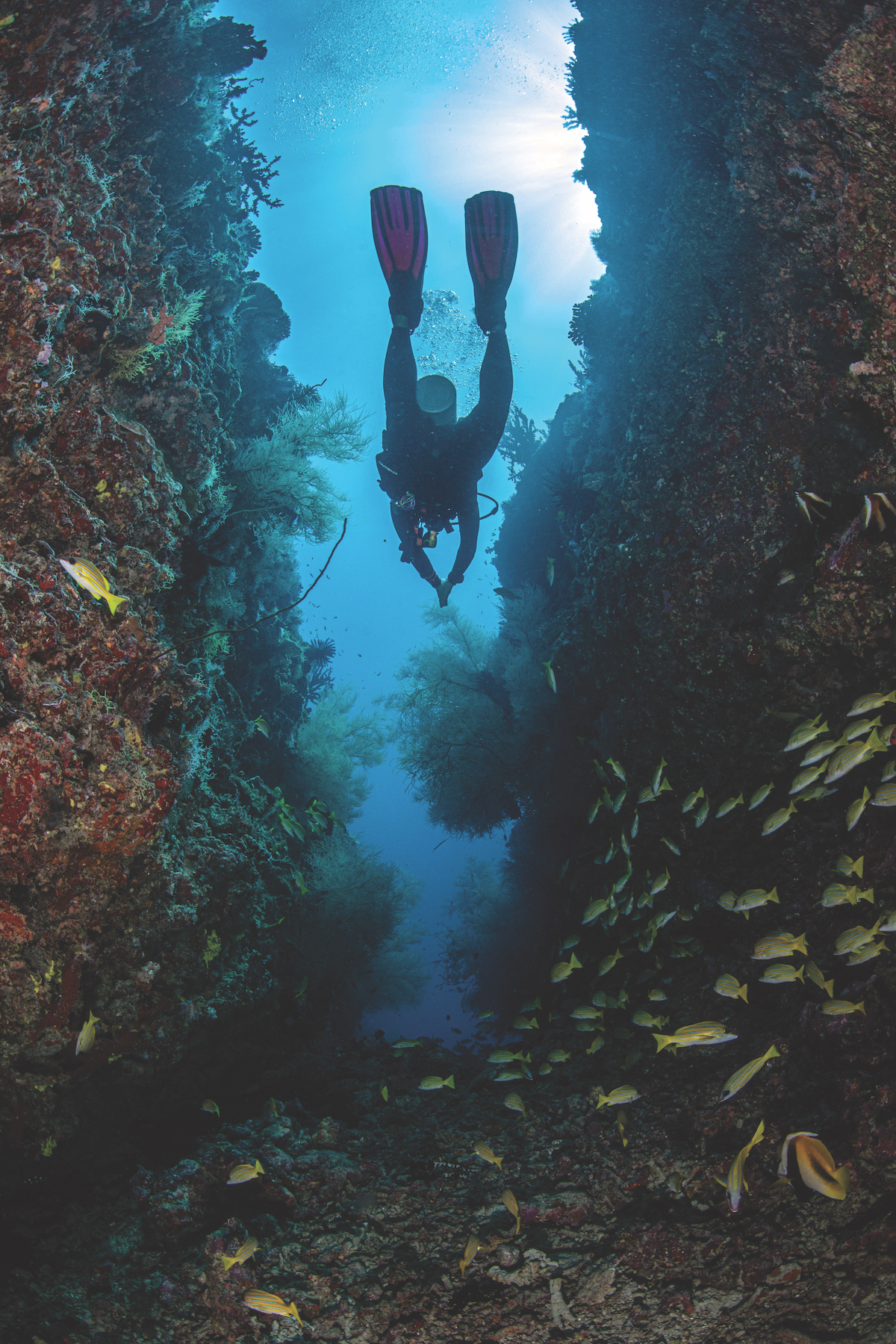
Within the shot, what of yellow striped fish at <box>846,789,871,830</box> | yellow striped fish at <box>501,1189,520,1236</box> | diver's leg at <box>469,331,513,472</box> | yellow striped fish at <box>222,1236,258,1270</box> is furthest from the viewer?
diver's leg at <box>469,331,513,472</box>

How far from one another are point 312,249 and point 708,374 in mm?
40890

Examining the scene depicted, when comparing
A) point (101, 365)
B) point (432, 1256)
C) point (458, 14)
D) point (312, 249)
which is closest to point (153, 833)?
point (432, 1256)

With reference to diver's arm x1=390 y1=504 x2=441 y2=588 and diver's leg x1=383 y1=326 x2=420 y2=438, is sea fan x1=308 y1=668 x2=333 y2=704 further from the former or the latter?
diver's leg x1=383 y1=326 x2=420 y2=438

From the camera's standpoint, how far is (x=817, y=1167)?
2096 millimetres

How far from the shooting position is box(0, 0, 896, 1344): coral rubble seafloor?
2.54 m

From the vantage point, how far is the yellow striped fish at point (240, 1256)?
2475mm

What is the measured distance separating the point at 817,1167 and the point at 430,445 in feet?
21.6

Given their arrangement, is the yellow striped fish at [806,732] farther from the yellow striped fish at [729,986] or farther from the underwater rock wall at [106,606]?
the underwater rock wall at [106,606]

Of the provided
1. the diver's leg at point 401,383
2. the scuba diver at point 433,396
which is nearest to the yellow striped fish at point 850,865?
the scuba diver at point 433,396

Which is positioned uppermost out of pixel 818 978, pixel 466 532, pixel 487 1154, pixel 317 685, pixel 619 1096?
pixel 317 685

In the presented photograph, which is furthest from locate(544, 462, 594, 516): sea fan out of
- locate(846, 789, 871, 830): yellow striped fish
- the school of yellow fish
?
locate(846, 789, 871, 830): yellow striped fish

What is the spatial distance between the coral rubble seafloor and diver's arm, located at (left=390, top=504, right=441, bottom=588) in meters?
2.04


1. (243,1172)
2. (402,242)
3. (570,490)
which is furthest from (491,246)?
(243,1172)

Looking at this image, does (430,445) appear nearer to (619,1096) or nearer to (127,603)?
(127,603)
